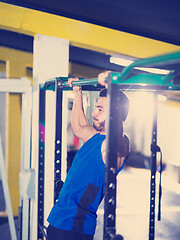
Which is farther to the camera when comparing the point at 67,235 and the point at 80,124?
the point at 80,124

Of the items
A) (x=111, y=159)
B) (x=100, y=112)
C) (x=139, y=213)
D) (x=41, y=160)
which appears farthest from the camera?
(x=139, y=213)

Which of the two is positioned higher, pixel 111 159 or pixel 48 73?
pixel 48 73

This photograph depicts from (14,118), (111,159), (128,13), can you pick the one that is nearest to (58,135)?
(111,159)

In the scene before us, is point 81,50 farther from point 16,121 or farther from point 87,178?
point 87,178

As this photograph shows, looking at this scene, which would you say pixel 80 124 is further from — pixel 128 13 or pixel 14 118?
pixel 14 118

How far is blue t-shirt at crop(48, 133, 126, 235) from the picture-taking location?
190cm

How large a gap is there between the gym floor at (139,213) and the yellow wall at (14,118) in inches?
22.7

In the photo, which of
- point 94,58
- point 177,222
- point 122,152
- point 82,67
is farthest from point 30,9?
point 177,222

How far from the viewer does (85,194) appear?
6.24 feet

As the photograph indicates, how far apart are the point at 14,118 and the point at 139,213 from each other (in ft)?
8.48

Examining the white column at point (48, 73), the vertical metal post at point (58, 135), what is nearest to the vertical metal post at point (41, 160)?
the white column at point (48, 73)

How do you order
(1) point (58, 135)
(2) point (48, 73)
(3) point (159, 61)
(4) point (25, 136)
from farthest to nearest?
(4) point (25, 136) < (2) point (48, 73) < (1) point (58, 135) < (3) point (159, 61)

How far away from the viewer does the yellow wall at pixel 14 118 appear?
15.0 ft

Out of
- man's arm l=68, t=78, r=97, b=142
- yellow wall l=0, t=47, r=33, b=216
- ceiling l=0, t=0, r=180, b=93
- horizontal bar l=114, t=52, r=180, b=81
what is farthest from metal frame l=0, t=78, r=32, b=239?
horizontal bar l=114, t=52, r=180, b=81
